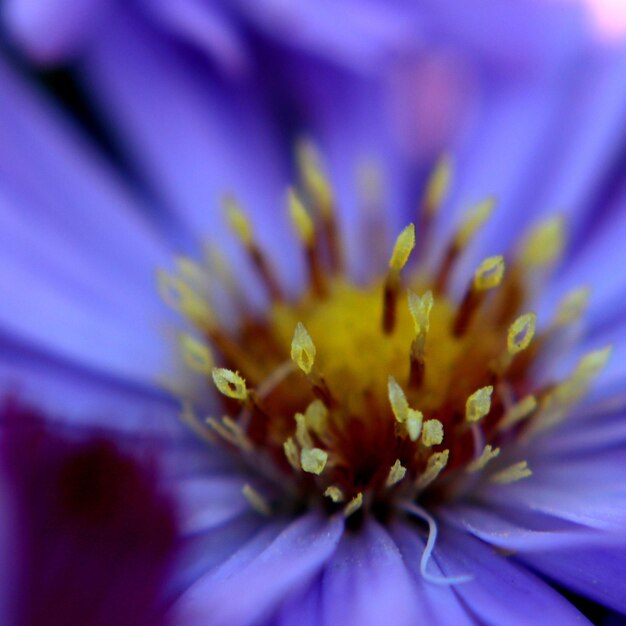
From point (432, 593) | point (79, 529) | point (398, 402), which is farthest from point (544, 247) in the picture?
point (79, 529)

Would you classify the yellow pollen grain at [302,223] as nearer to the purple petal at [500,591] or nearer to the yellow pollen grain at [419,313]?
the yellow pollen grain at [419,313]

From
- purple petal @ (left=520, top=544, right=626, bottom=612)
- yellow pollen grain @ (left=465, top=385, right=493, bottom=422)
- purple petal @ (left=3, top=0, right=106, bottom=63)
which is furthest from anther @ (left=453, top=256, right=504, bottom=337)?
purple petal @ (left=3, top=0, right=106, bottom=63)

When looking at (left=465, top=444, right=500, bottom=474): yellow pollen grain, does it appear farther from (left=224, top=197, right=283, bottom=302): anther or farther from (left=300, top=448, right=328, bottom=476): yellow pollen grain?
(left=224, top=197, right=283, bottom=302): anther

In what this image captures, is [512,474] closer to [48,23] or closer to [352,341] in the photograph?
[352,341]

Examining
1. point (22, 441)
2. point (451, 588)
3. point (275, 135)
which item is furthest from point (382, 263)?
point (22, 441)

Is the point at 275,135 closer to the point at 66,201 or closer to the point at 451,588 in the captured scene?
the point at 66,201
